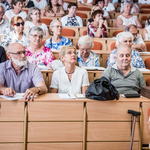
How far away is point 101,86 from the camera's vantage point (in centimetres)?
169

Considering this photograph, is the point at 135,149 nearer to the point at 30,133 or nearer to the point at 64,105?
the point at 64,105

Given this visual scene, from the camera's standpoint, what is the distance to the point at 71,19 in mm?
4496

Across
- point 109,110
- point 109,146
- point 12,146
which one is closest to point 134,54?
point 109,110

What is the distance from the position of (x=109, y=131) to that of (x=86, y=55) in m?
1.30

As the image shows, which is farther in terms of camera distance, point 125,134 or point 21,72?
point 21,72

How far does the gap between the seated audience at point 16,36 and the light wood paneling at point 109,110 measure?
1.97 meters

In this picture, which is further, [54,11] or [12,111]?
[54,11]

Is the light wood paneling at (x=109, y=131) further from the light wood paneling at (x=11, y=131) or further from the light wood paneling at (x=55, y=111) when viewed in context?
the light wood paneling at (x=11, y=131)

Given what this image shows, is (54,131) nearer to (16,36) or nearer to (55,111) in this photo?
(55,111)

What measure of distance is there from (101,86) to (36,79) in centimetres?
63

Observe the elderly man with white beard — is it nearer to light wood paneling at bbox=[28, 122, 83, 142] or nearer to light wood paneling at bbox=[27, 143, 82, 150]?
light wood paneling at bbox=[28, 122, 83, 142]

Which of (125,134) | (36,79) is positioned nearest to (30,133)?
(36,79)

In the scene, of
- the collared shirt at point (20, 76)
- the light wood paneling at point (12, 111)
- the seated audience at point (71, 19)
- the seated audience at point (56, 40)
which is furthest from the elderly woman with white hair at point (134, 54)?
the seated audience at point (71, 19)

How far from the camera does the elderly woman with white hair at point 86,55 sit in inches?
110
